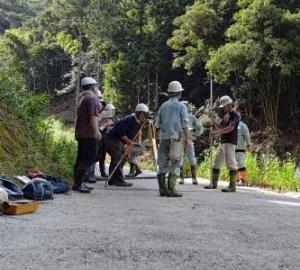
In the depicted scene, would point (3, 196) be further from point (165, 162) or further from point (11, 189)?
point (165, 162)

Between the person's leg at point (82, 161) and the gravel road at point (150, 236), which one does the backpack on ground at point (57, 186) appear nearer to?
the person's leg at point (82, 161)

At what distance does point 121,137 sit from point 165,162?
2.30m

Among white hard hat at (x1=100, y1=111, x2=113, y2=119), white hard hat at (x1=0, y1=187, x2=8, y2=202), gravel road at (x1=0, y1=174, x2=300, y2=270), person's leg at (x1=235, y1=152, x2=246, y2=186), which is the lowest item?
gravel road at (x1=0, y1=174, x2=300, y2=270)

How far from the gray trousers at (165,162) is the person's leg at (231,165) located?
1.72 meters

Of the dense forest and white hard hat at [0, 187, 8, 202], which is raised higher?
the dense forest

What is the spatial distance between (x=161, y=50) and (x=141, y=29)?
2.31 metres

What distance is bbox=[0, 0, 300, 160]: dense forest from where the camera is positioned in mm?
24531

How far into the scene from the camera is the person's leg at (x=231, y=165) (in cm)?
1001

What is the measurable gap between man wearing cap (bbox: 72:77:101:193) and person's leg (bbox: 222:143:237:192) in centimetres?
267

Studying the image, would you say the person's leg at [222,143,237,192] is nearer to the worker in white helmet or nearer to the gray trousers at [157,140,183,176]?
the gray trousers at [157,140,183,176]

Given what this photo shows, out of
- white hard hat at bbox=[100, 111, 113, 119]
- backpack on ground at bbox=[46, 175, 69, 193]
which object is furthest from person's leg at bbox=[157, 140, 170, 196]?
white hard hat at bbox=[100, 111, 113, 119]

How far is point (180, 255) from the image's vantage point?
4281 millimetres

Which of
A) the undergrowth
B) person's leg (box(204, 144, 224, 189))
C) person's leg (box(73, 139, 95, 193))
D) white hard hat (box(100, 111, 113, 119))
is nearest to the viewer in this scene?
person's leg (box(73, 139, 95, 193))

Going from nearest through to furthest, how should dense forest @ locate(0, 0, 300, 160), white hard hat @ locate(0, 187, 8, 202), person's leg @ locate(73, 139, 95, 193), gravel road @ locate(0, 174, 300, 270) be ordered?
gravel road @ locate(0, 174, 300, 270)
white hard hat @ locate(0, 187, 8, 202)
person's leg @ locate(73, 139, 95, 193)
dense forest @ locate(0, 0, 300, 160)
